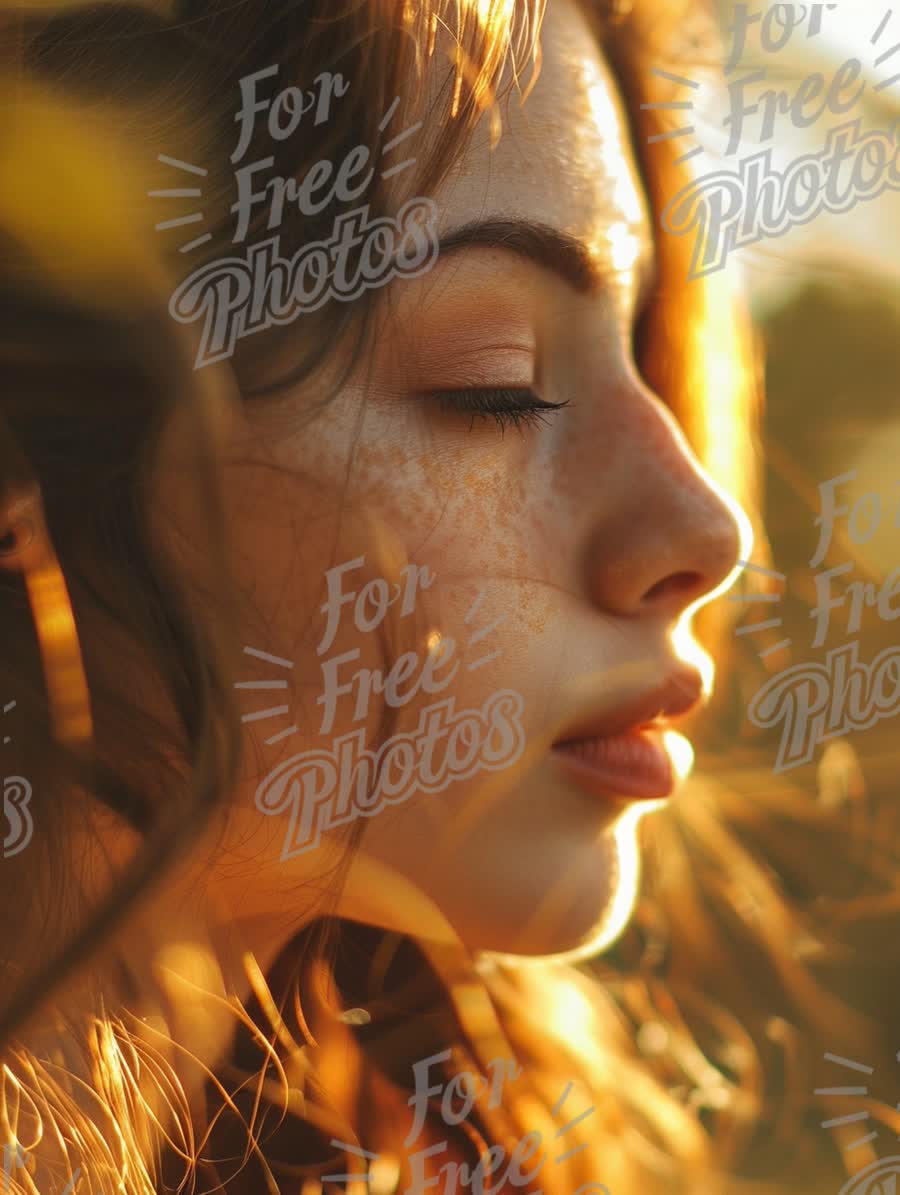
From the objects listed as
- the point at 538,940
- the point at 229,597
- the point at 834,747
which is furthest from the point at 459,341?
the point at 834,747

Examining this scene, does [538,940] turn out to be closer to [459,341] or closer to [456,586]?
[456,586]

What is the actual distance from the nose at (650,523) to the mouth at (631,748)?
0.18 ft

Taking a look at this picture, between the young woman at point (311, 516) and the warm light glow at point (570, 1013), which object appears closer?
the young woman at point (311, 516)

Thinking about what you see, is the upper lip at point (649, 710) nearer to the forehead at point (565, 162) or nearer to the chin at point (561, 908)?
the chin at point (561, 908)

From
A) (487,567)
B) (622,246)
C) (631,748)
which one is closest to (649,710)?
(631,748)

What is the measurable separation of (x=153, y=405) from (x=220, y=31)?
182mm

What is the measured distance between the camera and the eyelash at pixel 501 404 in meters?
0.58

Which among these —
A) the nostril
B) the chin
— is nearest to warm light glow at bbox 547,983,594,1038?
the chin

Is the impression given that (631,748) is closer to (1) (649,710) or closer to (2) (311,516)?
(1) (649,710)

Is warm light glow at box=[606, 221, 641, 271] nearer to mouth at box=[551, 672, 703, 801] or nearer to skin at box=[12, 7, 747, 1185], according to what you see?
skin at box=[12, 7, 747, 1185]

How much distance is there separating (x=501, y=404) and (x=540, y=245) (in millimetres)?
81

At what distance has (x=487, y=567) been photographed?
0.60m

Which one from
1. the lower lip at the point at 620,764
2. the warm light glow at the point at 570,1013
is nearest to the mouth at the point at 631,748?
the lower lip at the point at 620,764

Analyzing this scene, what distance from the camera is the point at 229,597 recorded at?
1.88ft
